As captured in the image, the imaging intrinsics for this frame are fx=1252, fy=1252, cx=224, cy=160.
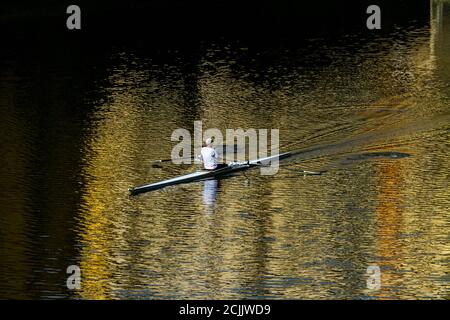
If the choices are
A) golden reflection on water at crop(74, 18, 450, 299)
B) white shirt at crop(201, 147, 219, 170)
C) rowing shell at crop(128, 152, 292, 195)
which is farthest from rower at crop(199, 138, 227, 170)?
golden reflection on water at crop(74, 18, 450, 299)

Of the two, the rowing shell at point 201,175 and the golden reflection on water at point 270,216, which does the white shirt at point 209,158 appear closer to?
the rowing shell at point 201,175

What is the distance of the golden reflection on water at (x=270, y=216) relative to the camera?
38.1 meters

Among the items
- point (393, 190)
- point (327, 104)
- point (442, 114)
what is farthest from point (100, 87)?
point (393, 190)

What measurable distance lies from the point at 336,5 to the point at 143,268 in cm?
5571

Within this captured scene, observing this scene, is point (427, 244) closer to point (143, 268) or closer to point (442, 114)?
point (143, 268)

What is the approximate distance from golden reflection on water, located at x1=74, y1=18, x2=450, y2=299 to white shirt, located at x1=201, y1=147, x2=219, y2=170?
2.27 ft

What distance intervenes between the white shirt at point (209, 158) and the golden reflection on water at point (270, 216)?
69 cm

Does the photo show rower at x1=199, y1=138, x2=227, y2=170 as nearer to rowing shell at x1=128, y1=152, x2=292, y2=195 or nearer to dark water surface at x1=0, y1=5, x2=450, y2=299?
rowing shell at x1=128, y1=152, x2=292, y2=195

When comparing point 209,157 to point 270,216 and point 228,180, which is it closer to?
point 228,180

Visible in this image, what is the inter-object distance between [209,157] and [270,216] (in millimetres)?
4416

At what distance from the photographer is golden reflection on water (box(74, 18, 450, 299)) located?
3809 centimetres

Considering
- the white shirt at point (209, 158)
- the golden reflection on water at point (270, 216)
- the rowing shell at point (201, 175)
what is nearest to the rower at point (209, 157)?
the white shirt at point (209, 158)

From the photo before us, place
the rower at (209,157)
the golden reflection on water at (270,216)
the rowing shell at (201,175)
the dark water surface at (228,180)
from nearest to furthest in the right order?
1. the golden reflection on water at (270,216)
2. the dark water surface at (228,180)
3. the rowing shell at (201,175)
4. the rower at (209,157)

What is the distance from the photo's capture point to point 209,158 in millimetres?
46938
